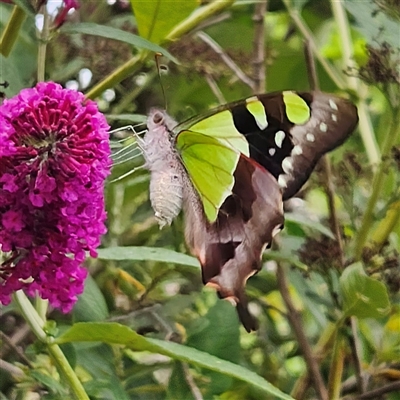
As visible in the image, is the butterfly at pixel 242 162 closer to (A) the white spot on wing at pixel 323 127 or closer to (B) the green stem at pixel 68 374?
(A) the white spot on wing at pixel 323 127

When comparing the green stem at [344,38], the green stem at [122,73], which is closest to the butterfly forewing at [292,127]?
the green stem at [122,73]

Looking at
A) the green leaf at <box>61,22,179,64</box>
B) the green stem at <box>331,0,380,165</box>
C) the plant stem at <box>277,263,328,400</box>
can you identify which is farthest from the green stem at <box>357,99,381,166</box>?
the green leaf at <box>61,22,179,64</box>

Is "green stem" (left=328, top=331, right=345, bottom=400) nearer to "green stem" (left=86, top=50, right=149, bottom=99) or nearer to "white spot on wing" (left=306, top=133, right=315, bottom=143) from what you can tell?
"white spot on wing" (left=306, top=133, right=315, bottom=143)

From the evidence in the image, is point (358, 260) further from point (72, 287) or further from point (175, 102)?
point (175, 102)

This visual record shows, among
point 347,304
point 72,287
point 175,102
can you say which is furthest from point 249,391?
point 175,102

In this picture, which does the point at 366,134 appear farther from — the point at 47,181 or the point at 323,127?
the point at 47,181

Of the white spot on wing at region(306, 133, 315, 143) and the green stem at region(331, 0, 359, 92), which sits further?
the green stem at region(331, 0, 359, 92)
